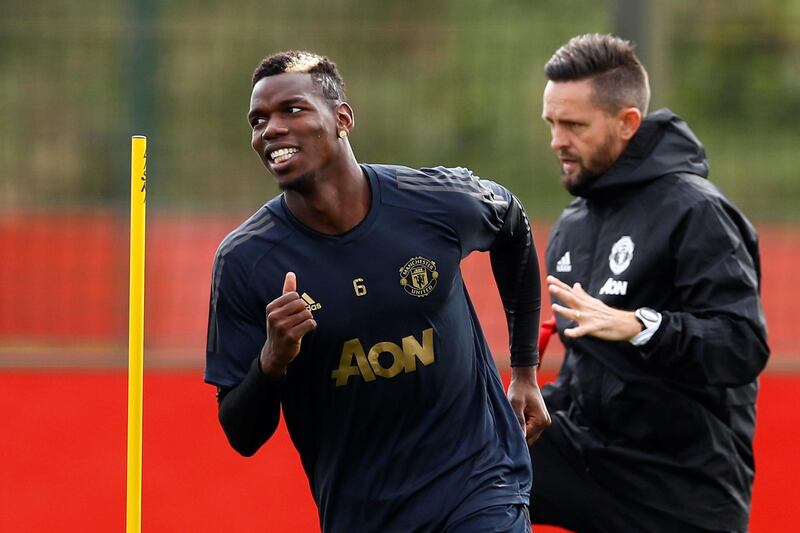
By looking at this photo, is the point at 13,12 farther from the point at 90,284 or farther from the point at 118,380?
the point at 118,380

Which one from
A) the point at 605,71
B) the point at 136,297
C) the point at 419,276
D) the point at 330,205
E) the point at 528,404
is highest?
the point at 605,71

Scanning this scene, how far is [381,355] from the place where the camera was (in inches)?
146

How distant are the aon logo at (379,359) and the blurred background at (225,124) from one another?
10.2ft

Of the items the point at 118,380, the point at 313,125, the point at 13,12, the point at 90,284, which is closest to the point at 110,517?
the point at 118,380

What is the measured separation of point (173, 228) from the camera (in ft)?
23.8

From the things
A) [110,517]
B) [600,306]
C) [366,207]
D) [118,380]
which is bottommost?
[110,517]

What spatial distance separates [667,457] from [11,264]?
393cm

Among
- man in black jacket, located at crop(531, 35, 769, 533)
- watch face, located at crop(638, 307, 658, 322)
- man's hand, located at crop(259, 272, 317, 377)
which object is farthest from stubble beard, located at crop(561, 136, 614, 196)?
man's hand, located at crop(259, 272, 317, 377)

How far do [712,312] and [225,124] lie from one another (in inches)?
147

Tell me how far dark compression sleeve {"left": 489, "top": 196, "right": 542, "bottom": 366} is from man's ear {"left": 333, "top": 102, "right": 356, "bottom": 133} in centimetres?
60

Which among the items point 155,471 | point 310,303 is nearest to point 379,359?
point 310,303

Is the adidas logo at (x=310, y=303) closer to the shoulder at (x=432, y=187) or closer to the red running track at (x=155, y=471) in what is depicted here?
the shoulder at (x=432, y=187)

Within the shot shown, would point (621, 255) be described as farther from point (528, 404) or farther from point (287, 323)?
point (287, 323)

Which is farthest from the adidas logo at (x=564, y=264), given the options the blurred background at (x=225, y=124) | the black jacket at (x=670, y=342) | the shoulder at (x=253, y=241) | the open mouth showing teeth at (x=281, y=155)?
the blurred background at (x=225, y=124)
